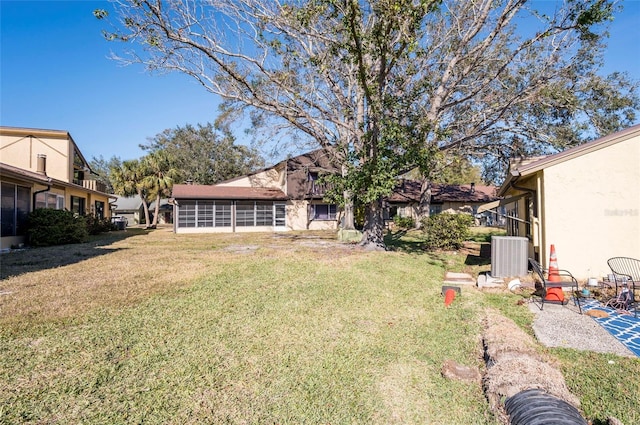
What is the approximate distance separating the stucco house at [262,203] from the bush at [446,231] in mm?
11529

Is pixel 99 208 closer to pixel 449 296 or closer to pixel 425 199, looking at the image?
pixel 425 199

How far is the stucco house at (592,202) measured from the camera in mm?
7539

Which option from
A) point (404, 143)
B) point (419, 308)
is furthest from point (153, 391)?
point (404, 143)

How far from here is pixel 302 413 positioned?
10.2 feet

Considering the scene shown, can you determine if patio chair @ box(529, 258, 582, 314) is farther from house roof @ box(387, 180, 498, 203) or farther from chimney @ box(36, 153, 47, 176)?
chimney @ box(36, 153, 47, 176)

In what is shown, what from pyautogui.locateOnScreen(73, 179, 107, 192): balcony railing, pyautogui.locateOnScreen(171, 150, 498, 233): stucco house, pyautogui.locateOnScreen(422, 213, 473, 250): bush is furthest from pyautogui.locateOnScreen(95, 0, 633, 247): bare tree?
pyautogui.locateOnScreen(73, 179, 107, 192): balcony railing

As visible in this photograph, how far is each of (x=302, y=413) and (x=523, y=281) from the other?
7384 mm

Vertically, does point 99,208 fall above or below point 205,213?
above

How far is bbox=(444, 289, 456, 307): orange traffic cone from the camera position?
686cm

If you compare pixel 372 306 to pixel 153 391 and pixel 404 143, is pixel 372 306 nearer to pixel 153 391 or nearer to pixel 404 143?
pixel 153 391

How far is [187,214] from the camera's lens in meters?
24.8

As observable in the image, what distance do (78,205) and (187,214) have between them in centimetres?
679

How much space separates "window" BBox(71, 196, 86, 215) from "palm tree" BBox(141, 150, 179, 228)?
874 cm

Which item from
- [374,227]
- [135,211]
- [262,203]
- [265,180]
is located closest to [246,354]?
[374,227]
